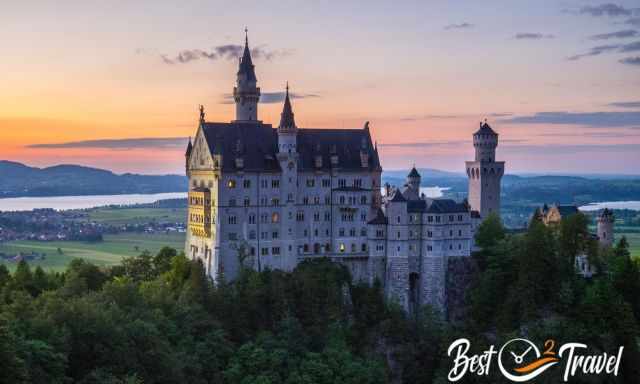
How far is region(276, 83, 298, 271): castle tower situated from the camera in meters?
103

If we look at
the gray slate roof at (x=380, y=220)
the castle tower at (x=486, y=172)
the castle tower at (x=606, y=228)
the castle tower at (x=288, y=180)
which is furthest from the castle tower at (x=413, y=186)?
the castle tower at (x=606, y=228)

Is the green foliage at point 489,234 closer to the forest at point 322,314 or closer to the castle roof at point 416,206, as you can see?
the forest at point 322,314

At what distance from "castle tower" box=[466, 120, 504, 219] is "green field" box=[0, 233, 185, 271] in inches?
2453

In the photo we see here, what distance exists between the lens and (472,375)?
96062 millimetres

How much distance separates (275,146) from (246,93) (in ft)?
32.6

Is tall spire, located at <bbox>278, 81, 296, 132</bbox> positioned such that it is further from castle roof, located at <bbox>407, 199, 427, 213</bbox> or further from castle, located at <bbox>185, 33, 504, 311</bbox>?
castle roof, located at <bbox>407, 199, 427, 213</bbox>

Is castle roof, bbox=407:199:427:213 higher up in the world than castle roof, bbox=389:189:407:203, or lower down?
lower down

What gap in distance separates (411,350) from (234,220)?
27.1 meters

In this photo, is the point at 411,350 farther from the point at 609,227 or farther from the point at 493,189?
the point at 609,227

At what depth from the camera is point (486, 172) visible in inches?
4840

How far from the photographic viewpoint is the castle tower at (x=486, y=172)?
123 m

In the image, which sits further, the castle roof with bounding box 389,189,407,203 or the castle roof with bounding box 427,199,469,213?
the castle roof with bounding box 427,199,469,213

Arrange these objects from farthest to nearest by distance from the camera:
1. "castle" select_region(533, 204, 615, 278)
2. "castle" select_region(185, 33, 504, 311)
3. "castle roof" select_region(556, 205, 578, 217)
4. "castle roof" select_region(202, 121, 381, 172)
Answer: "castle roof" select_region(556, 205, 578, 217) → "castle" select_region(533, 204, 615, 278) → "castle roof" select_region(202, 121, 381, 172) → "castle" select_region(185, 33, 504, 311)

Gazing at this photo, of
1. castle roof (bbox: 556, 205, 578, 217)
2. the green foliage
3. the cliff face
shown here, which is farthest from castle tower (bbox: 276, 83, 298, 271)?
castle roof (bbox: 556, 205, 578, 217)
